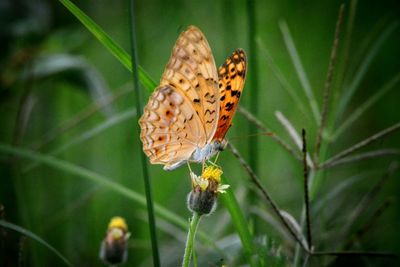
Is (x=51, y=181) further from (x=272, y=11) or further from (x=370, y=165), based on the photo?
(x=272, y=11)

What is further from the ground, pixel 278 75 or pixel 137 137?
pixel 137 137

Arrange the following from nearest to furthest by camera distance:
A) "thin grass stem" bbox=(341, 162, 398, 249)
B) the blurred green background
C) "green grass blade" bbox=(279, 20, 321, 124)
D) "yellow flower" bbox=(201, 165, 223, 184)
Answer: "yellow flower" bbox=(201, 165, 223, 184)
"thin grass stem" bbox=(341, 162, 398, 249)
"green grass blade" bbox=(279, 20, 321, 124)
the blurred green background

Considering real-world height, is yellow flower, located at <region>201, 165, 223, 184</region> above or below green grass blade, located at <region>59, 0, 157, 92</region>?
below

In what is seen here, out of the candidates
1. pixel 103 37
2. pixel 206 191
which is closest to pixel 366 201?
pixel 206 191

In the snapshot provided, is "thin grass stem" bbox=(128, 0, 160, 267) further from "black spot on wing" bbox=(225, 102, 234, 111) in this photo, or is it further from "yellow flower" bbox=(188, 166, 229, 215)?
"black spot on wing" bbox=(225, 102, 234, 111)

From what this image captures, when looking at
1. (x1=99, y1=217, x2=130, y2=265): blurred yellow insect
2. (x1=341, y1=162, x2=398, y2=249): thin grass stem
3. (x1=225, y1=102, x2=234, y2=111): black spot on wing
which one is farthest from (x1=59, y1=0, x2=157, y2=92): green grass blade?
(x1=341, y1=162, x2=398, y2=249): thin grass stem

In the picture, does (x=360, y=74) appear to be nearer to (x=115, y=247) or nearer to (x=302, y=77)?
(x=302, y=77)

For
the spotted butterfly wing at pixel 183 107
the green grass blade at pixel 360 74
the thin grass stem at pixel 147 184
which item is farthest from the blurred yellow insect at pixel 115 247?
the green grass blade at pixel 360 74
